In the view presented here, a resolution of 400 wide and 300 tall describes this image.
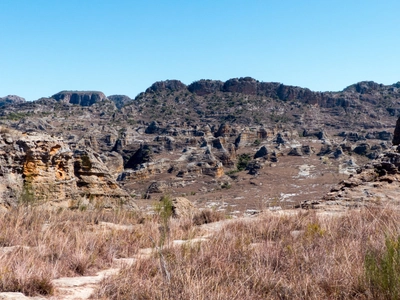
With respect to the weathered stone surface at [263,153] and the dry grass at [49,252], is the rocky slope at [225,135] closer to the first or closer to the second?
the weathered stone surface at [263,153]

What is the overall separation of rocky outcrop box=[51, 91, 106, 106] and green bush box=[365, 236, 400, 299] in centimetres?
16493

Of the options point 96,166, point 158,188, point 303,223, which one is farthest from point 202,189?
point 303,223

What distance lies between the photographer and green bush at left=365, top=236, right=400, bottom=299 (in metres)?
2.02

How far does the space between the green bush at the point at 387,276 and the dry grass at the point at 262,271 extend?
17 millimetres

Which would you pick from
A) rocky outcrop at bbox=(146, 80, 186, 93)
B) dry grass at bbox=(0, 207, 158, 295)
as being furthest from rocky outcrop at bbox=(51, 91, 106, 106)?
dry grass at bbox=(0, 207, 158, 295)

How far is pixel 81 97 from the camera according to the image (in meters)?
162

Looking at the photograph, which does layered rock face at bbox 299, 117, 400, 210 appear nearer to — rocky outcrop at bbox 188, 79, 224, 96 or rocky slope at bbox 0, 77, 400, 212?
rocky slope at bbox 0, 77, 400, 212

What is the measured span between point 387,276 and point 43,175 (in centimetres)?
900

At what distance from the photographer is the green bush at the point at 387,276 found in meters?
2.02

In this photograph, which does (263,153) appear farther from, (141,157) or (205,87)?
(205,87)

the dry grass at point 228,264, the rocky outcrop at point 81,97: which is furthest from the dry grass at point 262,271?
the rocky outcrop at point 81,97

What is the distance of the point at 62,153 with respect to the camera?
9.95m

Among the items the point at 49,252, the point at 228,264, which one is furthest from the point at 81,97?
the point at 228,264

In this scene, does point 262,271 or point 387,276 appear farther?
point 262,271
